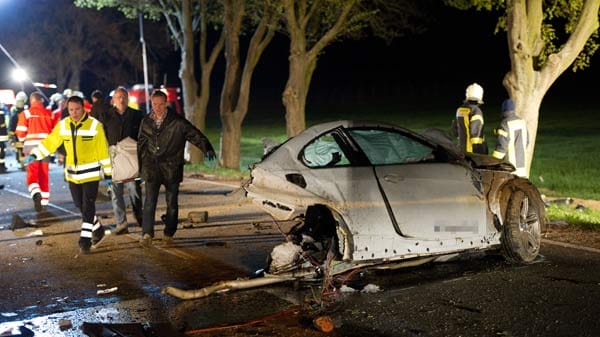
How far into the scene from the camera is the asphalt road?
21.0 feet

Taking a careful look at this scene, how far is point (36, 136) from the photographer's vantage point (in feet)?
49.1

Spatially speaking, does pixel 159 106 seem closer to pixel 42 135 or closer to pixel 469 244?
pixel 469 244

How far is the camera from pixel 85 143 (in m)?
9.83

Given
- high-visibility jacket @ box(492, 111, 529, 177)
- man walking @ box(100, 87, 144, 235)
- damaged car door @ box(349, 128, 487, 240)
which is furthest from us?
man walking @ box(100, 87, 144, 235)

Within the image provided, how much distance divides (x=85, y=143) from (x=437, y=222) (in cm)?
444

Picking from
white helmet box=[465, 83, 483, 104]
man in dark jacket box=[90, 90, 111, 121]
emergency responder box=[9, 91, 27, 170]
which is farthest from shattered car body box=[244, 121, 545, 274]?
emergency responder box=[9, 91, 27, 170]

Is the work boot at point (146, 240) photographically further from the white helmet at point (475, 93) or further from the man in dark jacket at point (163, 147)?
the white helmet at point (475, 93)

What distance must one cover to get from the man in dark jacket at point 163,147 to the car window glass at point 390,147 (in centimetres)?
235

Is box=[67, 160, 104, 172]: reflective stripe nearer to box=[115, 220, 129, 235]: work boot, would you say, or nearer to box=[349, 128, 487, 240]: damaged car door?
box=[115, 220, 129, 235]: work boot

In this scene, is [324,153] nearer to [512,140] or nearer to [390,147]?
[390,147]

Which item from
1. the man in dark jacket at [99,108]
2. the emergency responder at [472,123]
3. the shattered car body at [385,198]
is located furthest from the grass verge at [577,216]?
the man in dark jacket at [99,108]

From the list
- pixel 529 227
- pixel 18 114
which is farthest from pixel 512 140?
pixel 18 114

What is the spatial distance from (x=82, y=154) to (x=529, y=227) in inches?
201

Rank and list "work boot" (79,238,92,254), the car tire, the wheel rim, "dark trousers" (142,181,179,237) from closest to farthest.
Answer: the car tire < the wheel rim < "work boot" (79,238,92,254) < "dark trousers" (142,181,179,237)
